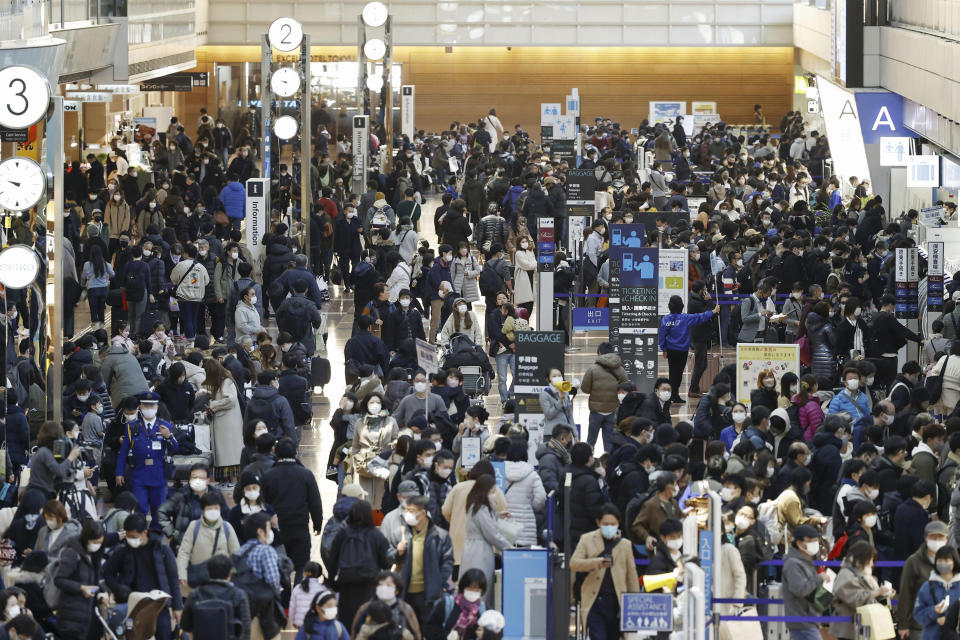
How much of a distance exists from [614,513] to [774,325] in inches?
357

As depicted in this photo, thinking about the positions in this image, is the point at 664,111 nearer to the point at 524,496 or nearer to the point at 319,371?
the point at 319,371

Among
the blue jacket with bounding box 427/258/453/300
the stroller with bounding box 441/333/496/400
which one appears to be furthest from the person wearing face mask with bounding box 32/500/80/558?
the blue jacket with bounding box 427/258/453/300

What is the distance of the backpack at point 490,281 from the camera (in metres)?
20.8

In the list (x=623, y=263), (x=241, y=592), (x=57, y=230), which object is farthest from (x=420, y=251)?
(x=241, y=592)

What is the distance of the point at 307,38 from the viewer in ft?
94.1

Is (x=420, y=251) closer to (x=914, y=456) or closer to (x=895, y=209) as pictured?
(x=914, y=456)

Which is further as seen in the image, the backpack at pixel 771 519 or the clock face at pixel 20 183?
the clock face at pixel 20 183

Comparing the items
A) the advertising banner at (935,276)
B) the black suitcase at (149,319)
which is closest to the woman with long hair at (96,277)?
the black suitcase at (149,319)

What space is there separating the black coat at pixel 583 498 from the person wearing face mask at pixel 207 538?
8.25ft

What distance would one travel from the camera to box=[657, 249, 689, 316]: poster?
19.6 meters

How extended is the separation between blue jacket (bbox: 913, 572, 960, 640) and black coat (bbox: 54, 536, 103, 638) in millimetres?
5237

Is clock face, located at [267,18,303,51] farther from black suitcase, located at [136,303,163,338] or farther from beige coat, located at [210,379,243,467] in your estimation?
beige coat, located at [210,379,243,467]

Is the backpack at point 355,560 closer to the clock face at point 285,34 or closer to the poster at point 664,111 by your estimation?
the clock face at point 285,34

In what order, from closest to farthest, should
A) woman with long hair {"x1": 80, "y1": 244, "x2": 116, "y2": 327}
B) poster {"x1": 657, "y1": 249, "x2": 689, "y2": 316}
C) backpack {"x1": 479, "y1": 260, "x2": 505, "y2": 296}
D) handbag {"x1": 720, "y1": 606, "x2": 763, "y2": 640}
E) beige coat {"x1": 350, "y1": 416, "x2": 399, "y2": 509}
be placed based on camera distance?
handbag {"x1": 720, "y1": 606, "x2": 763, "y2": 640}, beige coat {"x1": 350, "y1": 416, "x2": 399, "y2": 509}, poster {"x1": 657, "y1": 249, "x2": 689, "y2": 316}, backpack {"x1": 479, "y1": 260, "x2": 505, "y2": 296}, woman with long hair {"x1": 80, "y1": 244, "x2": 116, "y2": 327}
